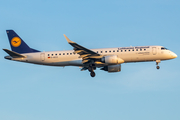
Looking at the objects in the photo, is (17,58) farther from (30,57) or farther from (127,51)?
(127,51)

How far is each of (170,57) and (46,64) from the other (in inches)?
847

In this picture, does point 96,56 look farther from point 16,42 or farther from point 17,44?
point 16,42

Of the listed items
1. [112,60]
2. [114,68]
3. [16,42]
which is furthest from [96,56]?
[16,42]

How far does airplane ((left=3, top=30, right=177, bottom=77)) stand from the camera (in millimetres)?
51312

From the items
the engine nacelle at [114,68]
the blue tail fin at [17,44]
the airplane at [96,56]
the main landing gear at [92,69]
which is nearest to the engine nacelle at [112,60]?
the airplane at [96,56]

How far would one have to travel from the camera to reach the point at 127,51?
2069 inches

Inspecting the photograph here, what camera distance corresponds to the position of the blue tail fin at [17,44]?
185 feet

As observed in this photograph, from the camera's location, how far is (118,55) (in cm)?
5238

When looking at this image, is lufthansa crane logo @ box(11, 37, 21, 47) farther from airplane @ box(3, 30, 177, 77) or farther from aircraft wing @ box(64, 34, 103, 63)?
aircraft wing @ box(64, 34, 103, 63)

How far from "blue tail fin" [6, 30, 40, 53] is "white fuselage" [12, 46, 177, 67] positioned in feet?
7.72

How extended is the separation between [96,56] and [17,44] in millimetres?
15354


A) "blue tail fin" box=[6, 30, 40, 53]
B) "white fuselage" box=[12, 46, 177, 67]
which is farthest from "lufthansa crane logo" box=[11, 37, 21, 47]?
"white fuselage" box=[12, 46, 177, 67]

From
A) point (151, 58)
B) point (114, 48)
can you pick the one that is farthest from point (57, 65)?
point (151, 58)

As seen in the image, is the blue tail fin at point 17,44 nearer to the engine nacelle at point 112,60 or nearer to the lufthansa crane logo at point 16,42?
the lufthansa crane logo at point 16,42
